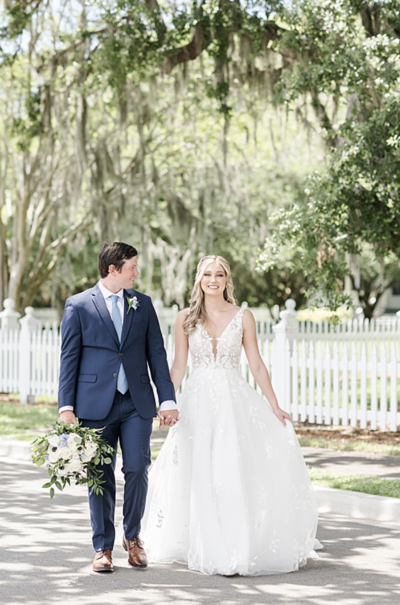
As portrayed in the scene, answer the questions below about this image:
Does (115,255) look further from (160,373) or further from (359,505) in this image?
(359,505)

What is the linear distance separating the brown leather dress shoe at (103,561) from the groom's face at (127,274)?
1.64m

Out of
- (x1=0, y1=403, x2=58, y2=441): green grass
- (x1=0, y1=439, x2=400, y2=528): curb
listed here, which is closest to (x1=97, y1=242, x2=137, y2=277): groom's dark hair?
(x1=0, y1=439, x2=400, y2=528): curb

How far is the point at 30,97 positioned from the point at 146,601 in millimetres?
13867

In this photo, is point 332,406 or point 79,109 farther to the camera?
point 79,109

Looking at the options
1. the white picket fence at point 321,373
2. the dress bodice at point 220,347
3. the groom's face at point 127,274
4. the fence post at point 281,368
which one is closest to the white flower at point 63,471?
the groom's face at point 127,274

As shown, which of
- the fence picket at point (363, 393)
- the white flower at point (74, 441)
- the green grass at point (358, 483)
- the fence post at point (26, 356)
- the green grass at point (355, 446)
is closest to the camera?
the white flower at point (74, 441)

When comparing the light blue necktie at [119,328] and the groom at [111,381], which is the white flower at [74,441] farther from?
the light blue necktie at [119,328]

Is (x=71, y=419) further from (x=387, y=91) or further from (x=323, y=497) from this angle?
(x=387, y=91)

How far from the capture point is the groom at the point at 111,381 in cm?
568

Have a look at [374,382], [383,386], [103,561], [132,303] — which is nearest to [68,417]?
[132,303]

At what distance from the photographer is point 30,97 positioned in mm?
17547

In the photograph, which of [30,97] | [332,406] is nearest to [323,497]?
[332,406]

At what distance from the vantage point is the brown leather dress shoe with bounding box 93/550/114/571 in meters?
5.71

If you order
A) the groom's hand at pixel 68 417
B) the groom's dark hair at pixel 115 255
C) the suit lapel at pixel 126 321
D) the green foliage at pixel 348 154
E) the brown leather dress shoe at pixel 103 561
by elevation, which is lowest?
the brown leather dress shoe at pixel 103 561
